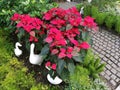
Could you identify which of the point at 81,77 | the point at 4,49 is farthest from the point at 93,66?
the point at 4,49

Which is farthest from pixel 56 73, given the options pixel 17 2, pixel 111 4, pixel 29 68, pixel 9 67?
pixel 111 4

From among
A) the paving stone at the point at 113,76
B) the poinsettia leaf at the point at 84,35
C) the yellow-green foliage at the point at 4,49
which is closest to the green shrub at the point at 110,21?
the paving stone at the point at 113,76

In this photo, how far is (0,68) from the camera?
154 inches

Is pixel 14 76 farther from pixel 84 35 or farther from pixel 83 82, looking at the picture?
pixel 84 35

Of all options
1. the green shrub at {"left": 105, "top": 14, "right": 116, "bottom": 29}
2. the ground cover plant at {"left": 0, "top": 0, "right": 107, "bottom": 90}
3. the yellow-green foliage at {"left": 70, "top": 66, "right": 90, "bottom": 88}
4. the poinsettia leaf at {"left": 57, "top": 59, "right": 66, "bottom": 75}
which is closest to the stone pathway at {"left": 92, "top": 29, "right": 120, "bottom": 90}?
the green shrub at {"left": 105, "top": 14, "right": 116, "bottom": 29}

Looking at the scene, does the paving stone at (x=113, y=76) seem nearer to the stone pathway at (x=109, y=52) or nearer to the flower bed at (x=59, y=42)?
the stone pathway at (x=109, y=52)

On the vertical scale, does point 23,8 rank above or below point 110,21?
above

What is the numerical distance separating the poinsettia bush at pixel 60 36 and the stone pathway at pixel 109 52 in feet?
3.78

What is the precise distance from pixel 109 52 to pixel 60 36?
→ 2.25 meters

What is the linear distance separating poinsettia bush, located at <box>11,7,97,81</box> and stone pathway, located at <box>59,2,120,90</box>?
1.15 m

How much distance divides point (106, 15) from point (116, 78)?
7.60ft

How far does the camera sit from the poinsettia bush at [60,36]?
127 inches

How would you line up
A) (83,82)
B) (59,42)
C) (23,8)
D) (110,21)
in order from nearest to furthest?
(59,42) → (83,82) → (23,8) → (110,21)

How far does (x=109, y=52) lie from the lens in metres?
5.20
